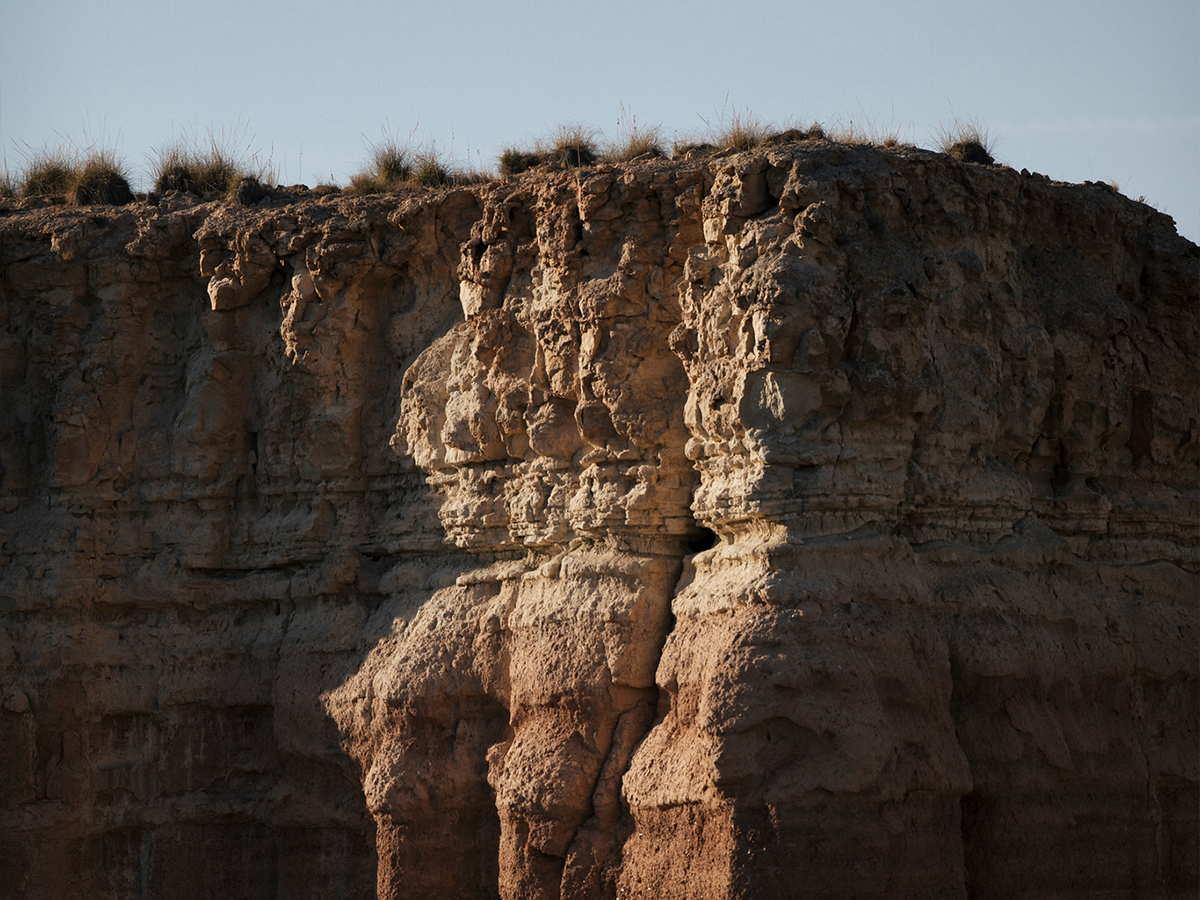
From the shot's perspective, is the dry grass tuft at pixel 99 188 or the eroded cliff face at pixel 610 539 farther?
the dry grass tuft at pixel 99 188

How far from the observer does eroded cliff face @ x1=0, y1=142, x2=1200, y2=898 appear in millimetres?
11977

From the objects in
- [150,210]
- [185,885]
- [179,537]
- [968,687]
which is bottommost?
[185,885]

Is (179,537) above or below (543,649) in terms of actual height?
above

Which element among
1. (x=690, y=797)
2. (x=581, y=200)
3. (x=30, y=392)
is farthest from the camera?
(x=30, y=392)

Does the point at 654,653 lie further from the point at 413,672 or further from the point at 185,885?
the point at 185,885

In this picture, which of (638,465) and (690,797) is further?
(638,465)

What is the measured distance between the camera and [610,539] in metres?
13.2

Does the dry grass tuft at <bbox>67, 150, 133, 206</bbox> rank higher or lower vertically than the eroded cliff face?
higher

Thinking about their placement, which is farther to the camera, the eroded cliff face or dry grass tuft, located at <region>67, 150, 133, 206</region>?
dry grass tuft, located at <region>67, 150, 133, 206</region>

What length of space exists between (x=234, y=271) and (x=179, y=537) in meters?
2.67

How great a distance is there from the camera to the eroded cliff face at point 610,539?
11977mm

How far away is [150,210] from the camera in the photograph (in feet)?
55.8

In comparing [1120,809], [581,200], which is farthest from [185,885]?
[1120,809]

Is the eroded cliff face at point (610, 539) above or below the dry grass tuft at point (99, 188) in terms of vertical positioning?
below
